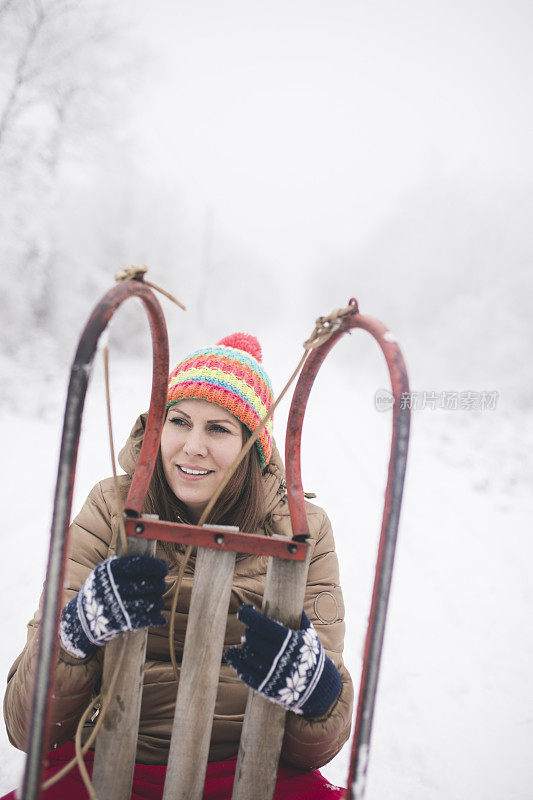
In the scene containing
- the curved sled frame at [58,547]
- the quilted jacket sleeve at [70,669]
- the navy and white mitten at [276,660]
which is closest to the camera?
the curved sled frame at [58,547]

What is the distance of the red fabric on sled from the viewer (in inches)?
52.7

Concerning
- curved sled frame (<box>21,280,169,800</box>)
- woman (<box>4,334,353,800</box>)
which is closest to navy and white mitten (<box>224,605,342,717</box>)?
woman (<box>4,334,353,800</box>)

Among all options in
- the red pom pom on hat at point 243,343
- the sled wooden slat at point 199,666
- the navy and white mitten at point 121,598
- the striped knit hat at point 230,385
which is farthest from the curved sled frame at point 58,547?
the red pom pom on hat at point 243,343

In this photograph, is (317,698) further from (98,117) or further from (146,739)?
(98,117)

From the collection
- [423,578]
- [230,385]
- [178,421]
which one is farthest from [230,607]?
[423,578]

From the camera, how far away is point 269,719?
1.10m

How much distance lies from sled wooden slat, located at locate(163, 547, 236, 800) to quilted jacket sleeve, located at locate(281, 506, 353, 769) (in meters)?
0.32

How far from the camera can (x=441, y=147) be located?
20781 millimetres

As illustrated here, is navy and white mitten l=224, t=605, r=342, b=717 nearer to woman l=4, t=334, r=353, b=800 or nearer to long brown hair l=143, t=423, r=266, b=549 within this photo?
woman l=4, t=334, r=353, b=800

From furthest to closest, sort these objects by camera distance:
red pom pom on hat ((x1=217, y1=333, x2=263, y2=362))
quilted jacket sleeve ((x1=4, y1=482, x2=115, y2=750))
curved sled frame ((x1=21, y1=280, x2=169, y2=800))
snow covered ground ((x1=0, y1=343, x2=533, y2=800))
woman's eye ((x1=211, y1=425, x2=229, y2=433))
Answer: snow covered ground ((x1=0, y1=343, x2=533, y2=800)) → red pom pom on hat ((x1=217, y1=333, x2=263, y2=362)) → woman's eye ((x1=211, y1=425, x2=229, y2=433)) → quilted jacket sleeve ((x1=4, y1=482, x2=115, y2=750)) → curved sled frame ((x1=21, y1=280, x2=169, y2=800))

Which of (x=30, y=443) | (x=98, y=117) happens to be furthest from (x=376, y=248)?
(x=30, y=443)

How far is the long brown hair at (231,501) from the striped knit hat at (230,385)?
0.13 m

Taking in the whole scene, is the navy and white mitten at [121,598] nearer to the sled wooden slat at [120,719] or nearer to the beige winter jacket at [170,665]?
the sled wooden slat at [120,719]

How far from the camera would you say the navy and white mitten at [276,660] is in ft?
3.43
